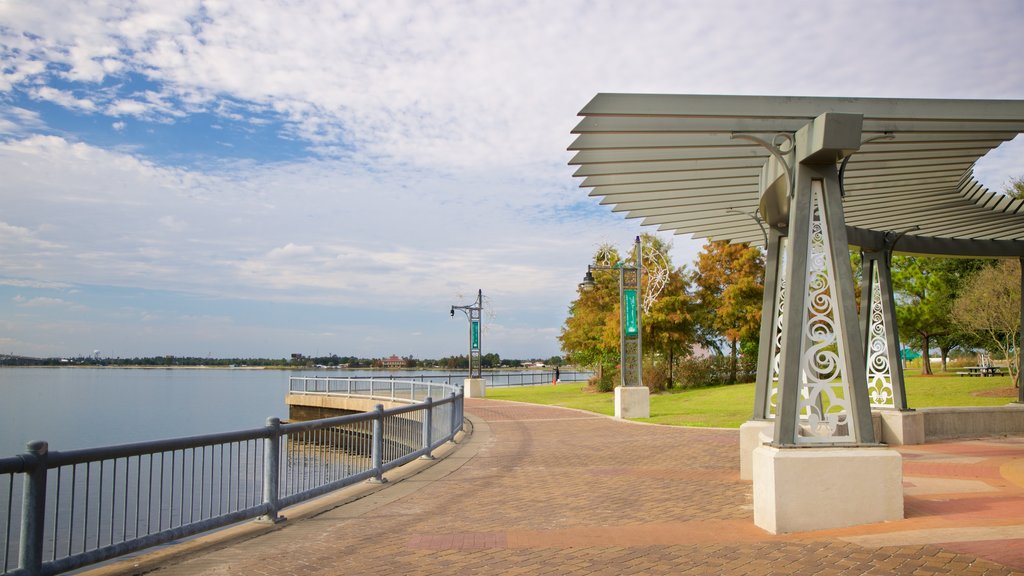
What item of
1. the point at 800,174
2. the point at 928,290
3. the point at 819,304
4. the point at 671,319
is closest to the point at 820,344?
the point at 819,304

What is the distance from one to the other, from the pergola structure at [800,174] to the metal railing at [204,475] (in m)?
4.70

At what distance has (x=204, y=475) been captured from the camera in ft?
28.4

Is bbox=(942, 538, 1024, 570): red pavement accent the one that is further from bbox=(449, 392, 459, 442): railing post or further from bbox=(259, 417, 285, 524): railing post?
bbox=(449, 392, 459, 442): railing post

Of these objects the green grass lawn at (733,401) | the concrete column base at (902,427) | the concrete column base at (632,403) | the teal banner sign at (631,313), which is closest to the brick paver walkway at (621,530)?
the concrete column base at (902,427)

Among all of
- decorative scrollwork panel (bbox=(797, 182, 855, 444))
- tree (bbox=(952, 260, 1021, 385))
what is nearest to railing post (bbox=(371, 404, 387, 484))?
decorative scrollwork panel (bbox=(797, 182, 855, 444))

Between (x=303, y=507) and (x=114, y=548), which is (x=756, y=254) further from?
(x=114, y=548)

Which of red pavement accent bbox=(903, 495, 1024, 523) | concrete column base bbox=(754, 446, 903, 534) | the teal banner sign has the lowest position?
red pavement accent bbox=(903, 495, 1024, 523)

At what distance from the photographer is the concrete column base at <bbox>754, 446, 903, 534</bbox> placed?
6.59 metres

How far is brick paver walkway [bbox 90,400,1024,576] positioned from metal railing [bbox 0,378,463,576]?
400mm

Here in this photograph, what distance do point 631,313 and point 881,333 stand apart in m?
10.0

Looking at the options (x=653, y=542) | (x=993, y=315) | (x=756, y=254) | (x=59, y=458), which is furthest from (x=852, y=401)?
(x=756, y=254)

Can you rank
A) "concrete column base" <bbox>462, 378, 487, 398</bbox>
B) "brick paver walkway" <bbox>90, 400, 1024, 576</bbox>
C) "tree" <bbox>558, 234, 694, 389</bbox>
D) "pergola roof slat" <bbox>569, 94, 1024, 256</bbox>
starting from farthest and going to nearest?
"concrete column base" <bbox>462, 378, 487, 398</bbox>, "tree" <bbox>558, 234, 694, 389</bbox>, "pergola roof slat" <bbox>569, 94, 1024, 256</bbox>, "brick paver walkway" <bbox>90, 400, 1024, 576</bbox>

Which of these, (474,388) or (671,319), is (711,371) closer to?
(671,319)

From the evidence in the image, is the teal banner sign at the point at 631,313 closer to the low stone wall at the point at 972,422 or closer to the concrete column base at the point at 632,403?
the concrete column base at the point at 632,403
